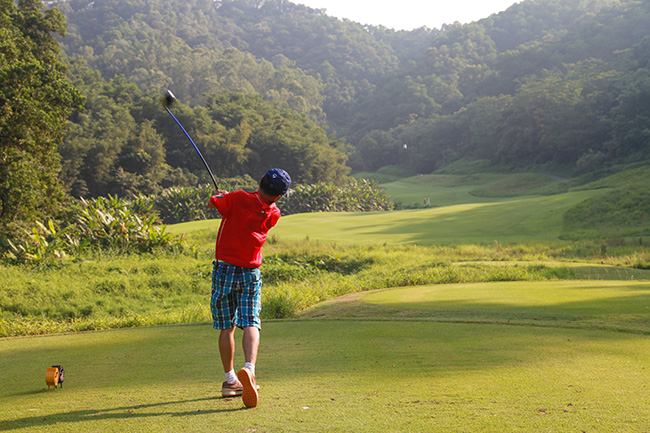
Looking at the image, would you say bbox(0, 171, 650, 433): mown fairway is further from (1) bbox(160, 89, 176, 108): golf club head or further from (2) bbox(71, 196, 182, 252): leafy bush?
(2) bbox(71, 196, 182, 252): leafy bush

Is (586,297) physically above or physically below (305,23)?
below

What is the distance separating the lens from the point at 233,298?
4.00 metres

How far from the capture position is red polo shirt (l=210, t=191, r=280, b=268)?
395 centimetres

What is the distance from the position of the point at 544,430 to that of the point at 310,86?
11014cm

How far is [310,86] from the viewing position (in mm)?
109375

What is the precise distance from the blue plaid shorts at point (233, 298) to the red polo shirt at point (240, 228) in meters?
0.08

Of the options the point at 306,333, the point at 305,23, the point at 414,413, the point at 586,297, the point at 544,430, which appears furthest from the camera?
the point at 305,23

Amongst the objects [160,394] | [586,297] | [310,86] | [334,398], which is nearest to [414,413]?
[334,398]

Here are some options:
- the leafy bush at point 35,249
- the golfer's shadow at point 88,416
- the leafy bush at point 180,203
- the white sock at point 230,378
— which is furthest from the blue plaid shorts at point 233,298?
the leafy bush at point 180,203

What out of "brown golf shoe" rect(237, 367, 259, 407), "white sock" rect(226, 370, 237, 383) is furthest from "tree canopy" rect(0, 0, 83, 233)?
"brown golf shoe" rect(237, 367, 259, 407)

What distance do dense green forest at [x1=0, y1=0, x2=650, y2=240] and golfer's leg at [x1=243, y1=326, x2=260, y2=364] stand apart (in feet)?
41.4

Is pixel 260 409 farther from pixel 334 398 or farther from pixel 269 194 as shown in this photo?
pixel 269 194

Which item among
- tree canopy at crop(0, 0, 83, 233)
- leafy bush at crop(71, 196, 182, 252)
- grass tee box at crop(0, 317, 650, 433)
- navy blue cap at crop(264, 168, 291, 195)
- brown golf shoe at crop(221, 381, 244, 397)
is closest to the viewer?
grass tee box at crop(0, 317, 650, 433)

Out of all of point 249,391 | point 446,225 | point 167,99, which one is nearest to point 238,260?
point 249,391
